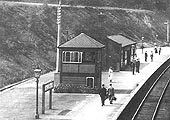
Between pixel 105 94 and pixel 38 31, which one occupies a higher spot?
pixel 38 31

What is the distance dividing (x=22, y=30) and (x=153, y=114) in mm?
31668

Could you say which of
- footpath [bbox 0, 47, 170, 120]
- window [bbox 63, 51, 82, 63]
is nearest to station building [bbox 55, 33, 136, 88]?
window [bbox 63, 51, 82, 63]

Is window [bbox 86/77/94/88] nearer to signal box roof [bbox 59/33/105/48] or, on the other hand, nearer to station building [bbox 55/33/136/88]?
station building [bbox 55/33/136/88]

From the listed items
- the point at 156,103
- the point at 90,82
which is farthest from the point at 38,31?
the point at 156,103

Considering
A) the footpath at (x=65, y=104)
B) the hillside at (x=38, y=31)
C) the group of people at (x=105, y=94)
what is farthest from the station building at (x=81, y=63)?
the hillside at (x=38, y=31)

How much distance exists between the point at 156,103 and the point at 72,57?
710 cm

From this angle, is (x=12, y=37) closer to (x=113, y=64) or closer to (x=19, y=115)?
(x=113, y=64)

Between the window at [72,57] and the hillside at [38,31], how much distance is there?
643 cm

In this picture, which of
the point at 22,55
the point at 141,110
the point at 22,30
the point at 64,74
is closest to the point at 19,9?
the point at 22,30

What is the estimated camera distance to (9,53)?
4722 cm

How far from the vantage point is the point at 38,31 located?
58.9 metres

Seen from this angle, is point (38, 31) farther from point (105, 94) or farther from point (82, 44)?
point (105, 94)

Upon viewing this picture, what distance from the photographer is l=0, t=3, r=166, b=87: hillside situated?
45.3 m

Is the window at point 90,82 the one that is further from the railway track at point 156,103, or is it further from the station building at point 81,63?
the railway track at point 156,103
